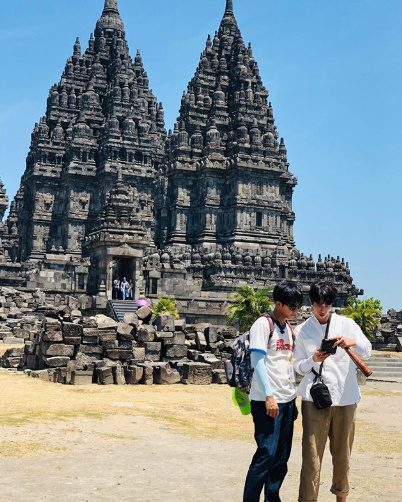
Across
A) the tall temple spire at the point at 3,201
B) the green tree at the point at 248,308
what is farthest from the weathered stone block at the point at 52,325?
the tall temple spire at the point at 3,201

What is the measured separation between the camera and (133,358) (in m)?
19.3

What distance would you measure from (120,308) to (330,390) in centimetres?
2604

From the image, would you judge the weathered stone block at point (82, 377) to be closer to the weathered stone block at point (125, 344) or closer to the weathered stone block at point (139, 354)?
the weathered stone block at point (125, 344)

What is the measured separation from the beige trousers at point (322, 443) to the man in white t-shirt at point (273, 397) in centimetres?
18

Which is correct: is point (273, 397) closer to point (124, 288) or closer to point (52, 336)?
point (52, 336)

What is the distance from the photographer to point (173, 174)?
52969mm

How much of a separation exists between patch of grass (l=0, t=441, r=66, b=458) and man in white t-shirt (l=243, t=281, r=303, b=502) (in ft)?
12.6

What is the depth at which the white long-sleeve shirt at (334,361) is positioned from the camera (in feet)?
19.2

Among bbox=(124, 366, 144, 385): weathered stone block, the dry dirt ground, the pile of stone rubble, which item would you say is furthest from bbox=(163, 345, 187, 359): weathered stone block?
the dry dirt ground

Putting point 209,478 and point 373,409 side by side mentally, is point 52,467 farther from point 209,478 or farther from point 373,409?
point 373,409

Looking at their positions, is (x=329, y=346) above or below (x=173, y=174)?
below

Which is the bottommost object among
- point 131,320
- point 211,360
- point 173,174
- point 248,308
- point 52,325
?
point 211,360

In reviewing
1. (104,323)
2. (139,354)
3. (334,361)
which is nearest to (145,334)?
(139,354)

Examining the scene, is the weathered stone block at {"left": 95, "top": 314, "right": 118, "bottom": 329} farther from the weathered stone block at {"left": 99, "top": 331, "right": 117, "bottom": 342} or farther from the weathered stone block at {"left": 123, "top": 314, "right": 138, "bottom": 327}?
the weathered stone block at {"left": 123, "top": 314, "right": 138, "bottom": 327}
